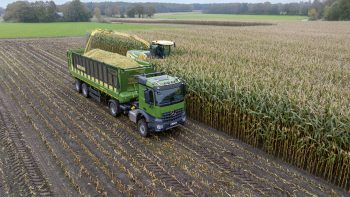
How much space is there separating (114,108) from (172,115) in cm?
380

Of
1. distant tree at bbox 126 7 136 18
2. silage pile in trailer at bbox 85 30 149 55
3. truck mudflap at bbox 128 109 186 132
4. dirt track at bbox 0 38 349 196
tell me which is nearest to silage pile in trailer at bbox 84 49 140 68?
dirt track at bbox 0 38 349 196

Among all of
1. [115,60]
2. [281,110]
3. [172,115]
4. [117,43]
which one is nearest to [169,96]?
[172,115]

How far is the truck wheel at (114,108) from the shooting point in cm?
1429

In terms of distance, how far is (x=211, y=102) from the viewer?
1341 centimetres

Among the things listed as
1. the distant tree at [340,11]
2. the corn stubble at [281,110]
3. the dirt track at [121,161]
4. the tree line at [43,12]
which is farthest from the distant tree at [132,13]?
the dirt track at [121,161]

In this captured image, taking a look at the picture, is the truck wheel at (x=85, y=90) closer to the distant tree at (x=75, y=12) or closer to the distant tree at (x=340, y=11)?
the distant tree at (x=340, y=11)

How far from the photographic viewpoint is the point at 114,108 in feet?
47.9

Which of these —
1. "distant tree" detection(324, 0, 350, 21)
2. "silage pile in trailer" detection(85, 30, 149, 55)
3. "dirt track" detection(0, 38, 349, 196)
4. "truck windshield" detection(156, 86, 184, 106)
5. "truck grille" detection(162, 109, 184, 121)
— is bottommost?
"dirt track" detection(0, 38, 349, 196)

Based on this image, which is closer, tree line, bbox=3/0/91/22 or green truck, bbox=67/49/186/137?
green truck, bbox=67/49/186/137

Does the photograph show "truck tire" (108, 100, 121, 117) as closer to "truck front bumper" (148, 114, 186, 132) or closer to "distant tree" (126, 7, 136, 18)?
"truck front bumper" (148, 114, 186, 132)

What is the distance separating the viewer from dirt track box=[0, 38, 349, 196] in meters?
9.02

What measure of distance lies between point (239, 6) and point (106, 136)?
191 metres

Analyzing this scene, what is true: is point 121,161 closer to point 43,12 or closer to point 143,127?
point 143,127

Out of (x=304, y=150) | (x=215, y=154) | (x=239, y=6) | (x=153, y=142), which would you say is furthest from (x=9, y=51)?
(x=239, y=6)
